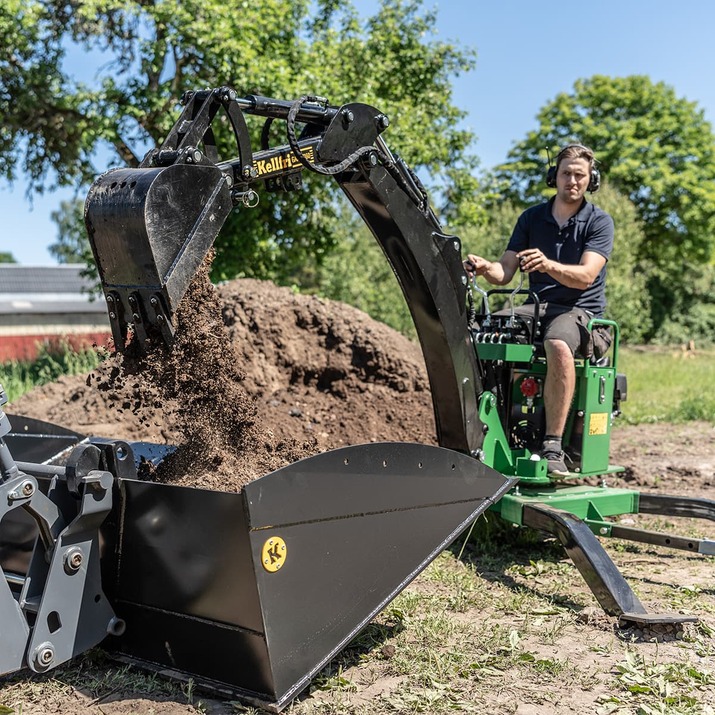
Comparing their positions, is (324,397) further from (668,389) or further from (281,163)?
(668,389)

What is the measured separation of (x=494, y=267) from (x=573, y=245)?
1.65 feet

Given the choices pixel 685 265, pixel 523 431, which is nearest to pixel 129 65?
pixel 523 431

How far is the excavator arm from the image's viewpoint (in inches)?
123

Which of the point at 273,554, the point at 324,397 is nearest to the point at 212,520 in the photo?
the point at 273,554

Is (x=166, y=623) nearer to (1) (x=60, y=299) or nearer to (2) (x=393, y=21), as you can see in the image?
(2) (x=393, y=21)

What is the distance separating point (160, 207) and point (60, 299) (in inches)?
763

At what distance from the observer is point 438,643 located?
12.3 ft

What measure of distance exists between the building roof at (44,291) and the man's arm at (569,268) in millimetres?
14688

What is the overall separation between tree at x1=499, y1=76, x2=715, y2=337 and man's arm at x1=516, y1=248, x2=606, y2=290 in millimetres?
24432

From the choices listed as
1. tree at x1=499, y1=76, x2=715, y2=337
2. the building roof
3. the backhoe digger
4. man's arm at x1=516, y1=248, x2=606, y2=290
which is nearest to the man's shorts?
man's arm at x1=516, y1=248, x2=606, y2=290

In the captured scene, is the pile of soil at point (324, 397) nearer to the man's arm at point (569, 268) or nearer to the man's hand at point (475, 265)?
the man's hand at point (475, 265)

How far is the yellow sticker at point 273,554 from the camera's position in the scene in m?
2.95

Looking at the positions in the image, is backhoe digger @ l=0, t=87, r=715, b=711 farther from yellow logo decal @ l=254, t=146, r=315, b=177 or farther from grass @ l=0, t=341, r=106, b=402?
grass @ l=0, t=341, r=106, b=402

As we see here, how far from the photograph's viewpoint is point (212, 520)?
9.93 ft
